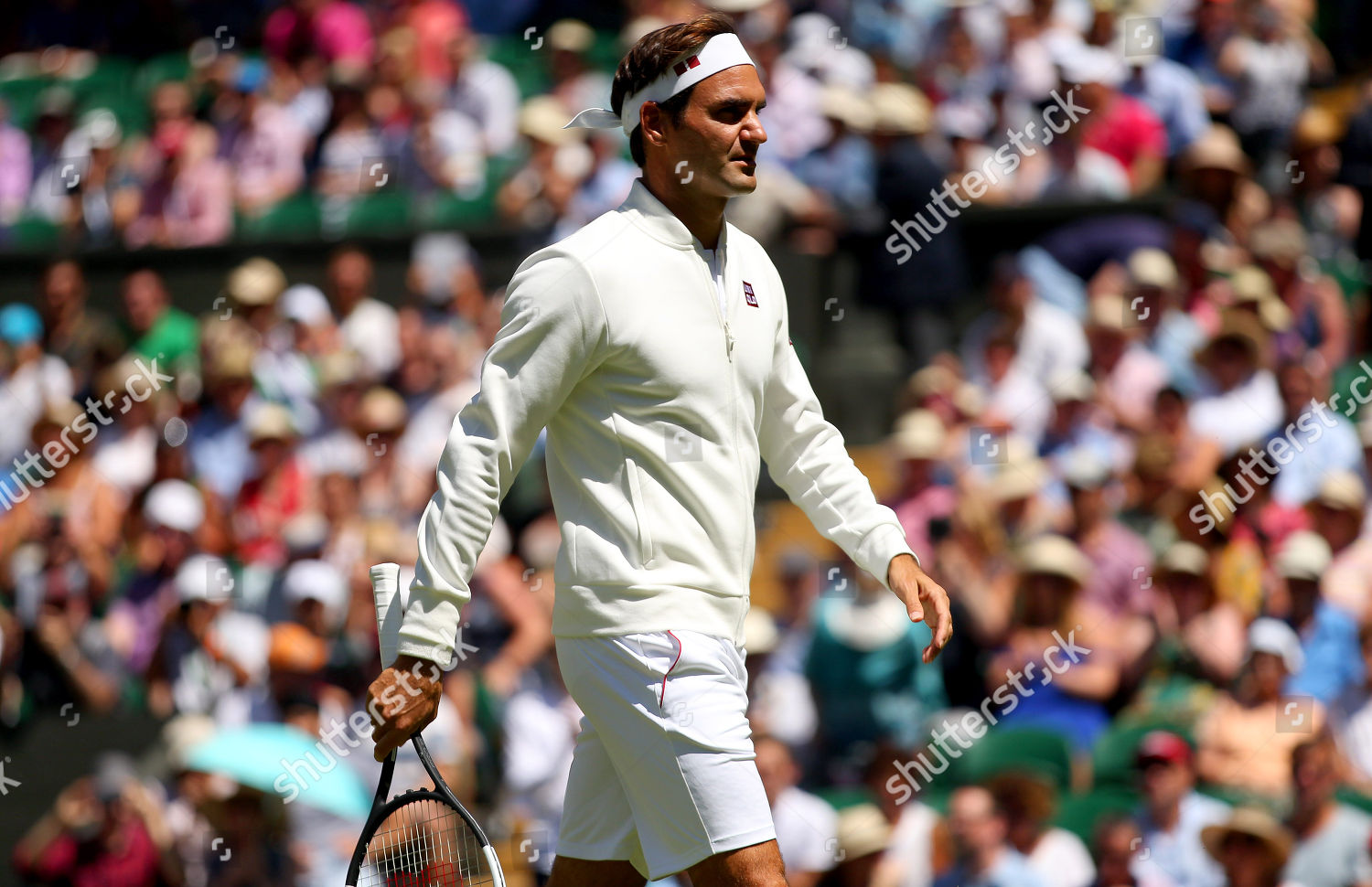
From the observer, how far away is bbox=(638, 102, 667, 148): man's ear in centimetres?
349

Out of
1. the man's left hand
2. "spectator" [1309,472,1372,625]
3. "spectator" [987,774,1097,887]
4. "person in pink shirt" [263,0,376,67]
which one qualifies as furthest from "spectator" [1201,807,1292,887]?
"person in pink shirt" [263,0,376,67]

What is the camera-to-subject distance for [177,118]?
10742mm

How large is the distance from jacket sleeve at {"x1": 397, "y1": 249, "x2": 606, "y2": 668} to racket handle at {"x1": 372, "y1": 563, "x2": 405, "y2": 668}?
0.20ft

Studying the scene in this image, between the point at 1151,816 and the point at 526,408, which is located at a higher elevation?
the point at 526,408

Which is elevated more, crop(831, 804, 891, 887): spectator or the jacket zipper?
the jacket zipper

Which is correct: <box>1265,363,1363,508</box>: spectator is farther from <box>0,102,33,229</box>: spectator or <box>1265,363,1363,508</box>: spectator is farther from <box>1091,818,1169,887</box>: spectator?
<box>0,102,33,229</box>: spectator

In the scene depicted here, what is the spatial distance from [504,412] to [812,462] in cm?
70

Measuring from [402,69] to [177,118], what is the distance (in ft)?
4.67

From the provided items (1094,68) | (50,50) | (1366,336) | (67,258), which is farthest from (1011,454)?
(50,50)

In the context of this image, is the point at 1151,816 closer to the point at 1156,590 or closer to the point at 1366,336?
the point at 1156,590

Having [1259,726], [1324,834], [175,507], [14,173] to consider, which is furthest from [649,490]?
[14,173]

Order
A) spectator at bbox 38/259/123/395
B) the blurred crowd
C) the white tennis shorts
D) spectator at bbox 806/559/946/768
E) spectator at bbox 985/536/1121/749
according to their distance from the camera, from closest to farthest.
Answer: the white tennis shorts, the blurred crowd, spectator at bbox 985/536/1121/749, spectator at bbox 806/559/946/768, spectator at bbox 38/259/123/395

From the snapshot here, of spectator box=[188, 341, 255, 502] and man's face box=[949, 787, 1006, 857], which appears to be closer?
man's face box=[949, 787, 1006, 857]
